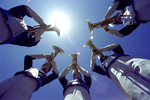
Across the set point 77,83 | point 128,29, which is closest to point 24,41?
point 77,83

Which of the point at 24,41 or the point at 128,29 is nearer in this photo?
the point at 128,29

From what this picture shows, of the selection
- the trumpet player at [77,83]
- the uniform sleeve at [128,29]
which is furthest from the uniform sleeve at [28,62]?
the uniform sleeve at [128,29]

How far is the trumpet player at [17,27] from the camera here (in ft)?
14.6

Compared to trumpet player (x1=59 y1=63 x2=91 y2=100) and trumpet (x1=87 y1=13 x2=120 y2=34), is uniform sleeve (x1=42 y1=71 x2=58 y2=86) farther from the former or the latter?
trumpet (x1=87 y1=13 x2=120 y2=34)

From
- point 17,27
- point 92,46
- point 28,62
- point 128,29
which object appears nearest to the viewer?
point 17,27

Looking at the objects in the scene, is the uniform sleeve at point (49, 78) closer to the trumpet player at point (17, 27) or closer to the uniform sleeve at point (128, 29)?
the trumpet player at point (17, 27)

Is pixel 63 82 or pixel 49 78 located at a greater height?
pixel 49 78

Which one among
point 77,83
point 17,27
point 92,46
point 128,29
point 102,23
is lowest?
point 77,83

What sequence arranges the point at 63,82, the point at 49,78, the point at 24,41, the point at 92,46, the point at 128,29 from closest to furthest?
the point at 128,29
the point at 24,41
the point at 49,78
the point at 63,82
the point at 92,46

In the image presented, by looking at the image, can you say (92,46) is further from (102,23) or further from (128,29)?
(128,29)

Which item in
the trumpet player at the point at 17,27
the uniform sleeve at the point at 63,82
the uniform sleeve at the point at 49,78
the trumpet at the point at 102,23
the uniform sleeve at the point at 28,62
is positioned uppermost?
the trumpet player at the point at 17,27

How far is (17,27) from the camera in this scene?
16.7 feet

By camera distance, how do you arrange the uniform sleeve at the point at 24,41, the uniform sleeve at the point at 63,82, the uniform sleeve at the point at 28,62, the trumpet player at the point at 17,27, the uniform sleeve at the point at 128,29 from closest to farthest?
the trumpet player at the point at 17,27 → the uniform sleeve at the point at 24,41 → the uniform sleeve at the point at 128,29 → the uniform sleeve at the point at 28,62 → the uniform sleeve at the point at 63,82

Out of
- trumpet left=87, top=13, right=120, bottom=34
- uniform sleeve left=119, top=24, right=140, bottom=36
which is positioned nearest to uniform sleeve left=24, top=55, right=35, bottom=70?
trumpet left=87, top=13, right=120, bottom=34
